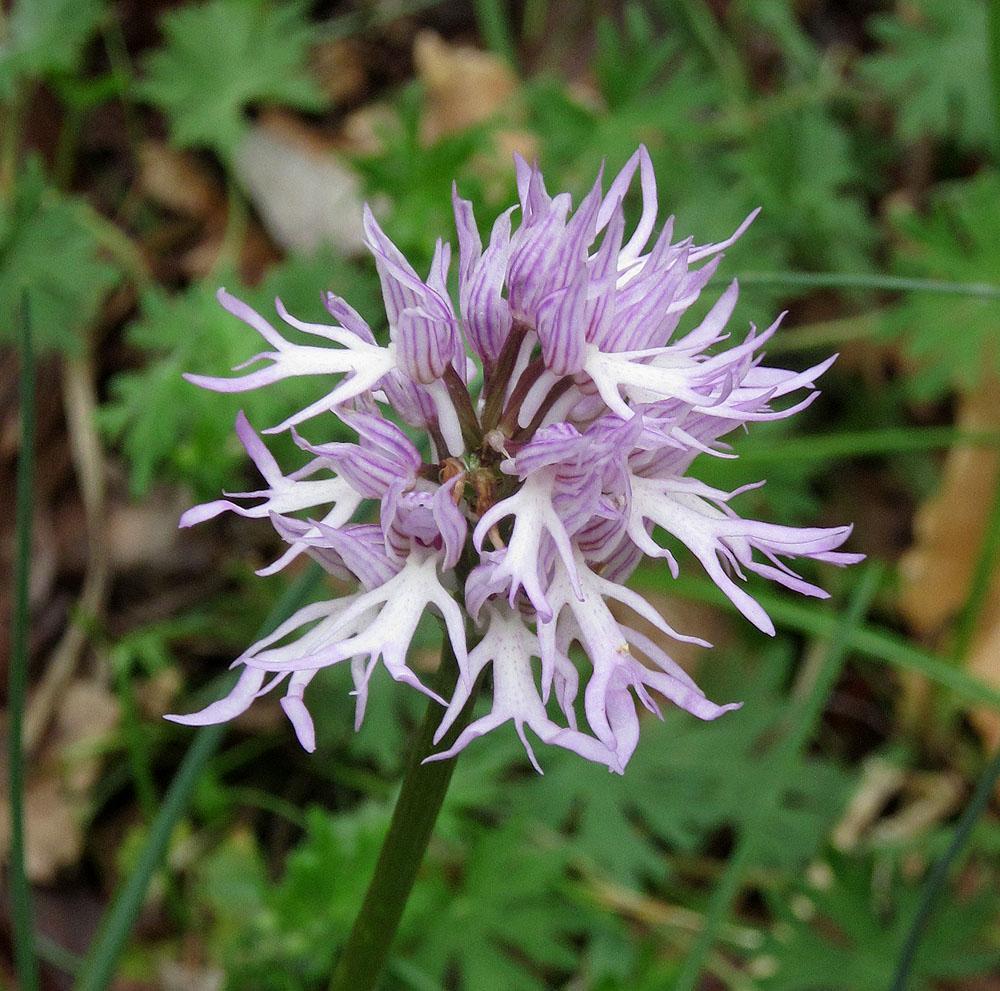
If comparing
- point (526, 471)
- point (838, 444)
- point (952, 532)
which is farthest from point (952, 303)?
point (526, 471)

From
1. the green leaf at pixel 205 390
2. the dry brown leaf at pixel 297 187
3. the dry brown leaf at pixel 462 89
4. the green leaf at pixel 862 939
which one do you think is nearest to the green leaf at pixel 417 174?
the green leaf at pixel 205 390

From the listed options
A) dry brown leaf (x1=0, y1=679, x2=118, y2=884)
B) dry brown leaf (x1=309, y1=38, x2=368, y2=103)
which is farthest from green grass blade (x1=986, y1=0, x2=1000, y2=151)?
dry brown leaf (x1=0, y1=679, x2=118, y2=884)

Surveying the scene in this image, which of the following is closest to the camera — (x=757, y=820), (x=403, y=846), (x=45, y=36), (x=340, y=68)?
(x=403, y=846)

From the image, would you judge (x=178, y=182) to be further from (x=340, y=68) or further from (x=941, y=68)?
(x=941, y=68)

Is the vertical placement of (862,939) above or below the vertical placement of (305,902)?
below

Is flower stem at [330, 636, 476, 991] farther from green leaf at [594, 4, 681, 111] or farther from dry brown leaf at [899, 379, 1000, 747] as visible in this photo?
green leaf at [594, 4, 681, 111]

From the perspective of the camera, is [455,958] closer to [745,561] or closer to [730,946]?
[730,946]
